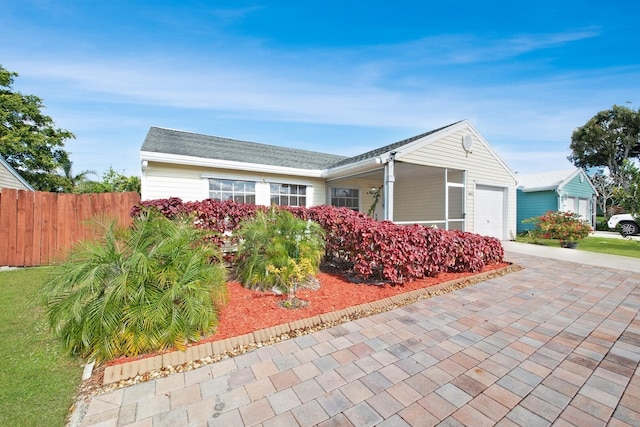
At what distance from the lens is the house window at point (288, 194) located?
341 inches


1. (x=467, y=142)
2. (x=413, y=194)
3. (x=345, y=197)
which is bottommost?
(x=345, y=197)

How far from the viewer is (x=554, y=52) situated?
8.16m

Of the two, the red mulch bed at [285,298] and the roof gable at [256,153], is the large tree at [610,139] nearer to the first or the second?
the roof gable at [256,153]

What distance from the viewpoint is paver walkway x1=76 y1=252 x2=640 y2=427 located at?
177 cm

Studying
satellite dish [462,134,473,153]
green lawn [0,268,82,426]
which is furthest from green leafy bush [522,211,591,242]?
green lawn [0,268,82,426]

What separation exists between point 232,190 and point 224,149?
1.80 meters

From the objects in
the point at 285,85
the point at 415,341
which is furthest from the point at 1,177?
the point at 415,341

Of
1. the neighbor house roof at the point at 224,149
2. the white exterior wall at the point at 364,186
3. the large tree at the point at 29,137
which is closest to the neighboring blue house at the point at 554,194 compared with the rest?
the white exterior wall at the point at 364,186

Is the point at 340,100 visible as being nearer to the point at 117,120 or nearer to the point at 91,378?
the point at 117,120

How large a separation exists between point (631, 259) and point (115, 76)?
48.6 feet

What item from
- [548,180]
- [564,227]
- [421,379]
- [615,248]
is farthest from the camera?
[548,180]

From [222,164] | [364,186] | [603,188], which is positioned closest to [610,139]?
[603,188]

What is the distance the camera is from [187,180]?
286 inches

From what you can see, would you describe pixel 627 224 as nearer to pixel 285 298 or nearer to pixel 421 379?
pixel 421 379
